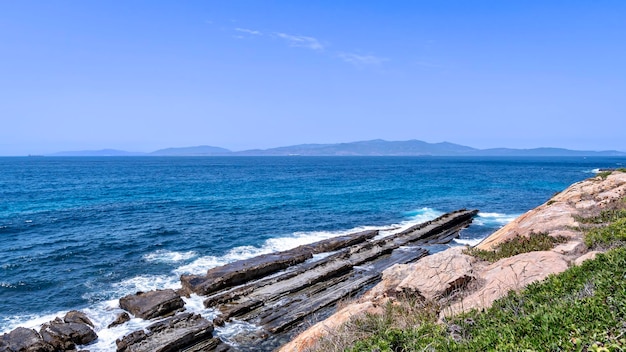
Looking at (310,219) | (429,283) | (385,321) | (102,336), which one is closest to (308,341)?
(385,321)

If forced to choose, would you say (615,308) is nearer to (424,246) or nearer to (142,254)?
(424,246)

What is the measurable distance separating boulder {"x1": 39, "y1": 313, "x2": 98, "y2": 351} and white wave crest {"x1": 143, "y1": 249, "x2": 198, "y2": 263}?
1149cm

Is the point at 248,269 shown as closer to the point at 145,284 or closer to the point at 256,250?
the point at 145,284

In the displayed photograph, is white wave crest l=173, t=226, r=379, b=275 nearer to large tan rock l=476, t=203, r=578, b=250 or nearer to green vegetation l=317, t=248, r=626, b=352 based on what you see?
large tan rock l=476, t=203, r=578, b=250

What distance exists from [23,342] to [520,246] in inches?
927

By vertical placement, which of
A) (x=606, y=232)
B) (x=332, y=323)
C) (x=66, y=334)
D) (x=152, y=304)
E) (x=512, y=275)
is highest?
(x=606, y=232)

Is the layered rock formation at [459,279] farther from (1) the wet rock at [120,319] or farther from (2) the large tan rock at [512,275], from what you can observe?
(1) the wet rock at [120,319]

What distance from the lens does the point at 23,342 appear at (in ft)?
55.1

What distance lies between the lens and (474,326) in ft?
26.7

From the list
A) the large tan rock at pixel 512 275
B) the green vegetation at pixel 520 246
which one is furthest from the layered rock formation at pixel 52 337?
the green vegetation at pixel 520 246

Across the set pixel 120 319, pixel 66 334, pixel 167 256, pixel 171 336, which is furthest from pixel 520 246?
pixel 167 256

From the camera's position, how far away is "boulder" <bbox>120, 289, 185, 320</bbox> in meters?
19.9

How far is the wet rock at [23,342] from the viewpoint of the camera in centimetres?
1639

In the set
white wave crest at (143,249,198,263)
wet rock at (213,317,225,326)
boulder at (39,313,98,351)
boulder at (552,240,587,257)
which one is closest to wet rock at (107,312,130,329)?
boulder at (39,313,98,351)
